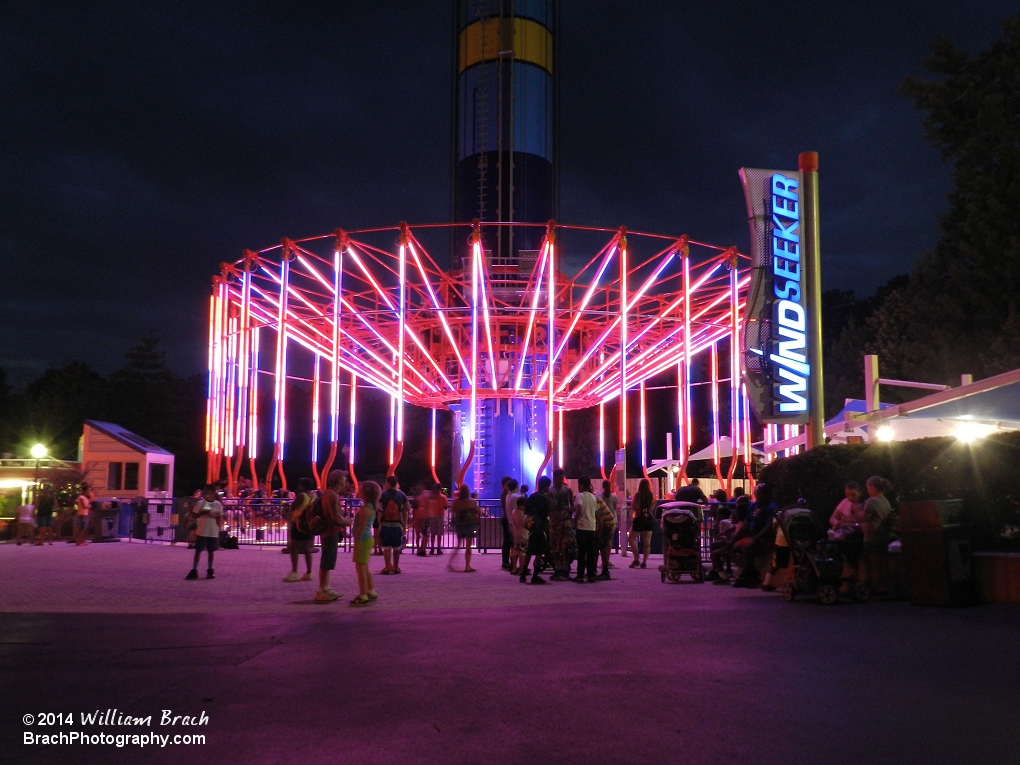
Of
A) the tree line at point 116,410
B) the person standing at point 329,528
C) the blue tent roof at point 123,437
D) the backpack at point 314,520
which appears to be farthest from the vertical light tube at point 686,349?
the tree line at point 116,410

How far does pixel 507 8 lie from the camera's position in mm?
30453

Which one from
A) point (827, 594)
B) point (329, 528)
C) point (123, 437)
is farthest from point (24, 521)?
point (827, 594)

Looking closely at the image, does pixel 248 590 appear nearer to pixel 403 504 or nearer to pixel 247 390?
pixel 403 504

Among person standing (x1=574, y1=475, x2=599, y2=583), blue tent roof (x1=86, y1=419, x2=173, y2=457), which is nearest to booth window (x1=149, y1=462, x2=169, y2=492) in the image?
blue tent roof (x1=86, y1=419, x2=173, y2=457)

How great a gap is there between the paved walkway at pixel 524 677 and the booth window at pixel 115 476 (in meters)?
29.0

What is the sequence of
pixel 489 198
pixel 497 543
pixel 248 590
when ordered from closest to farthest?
pixel 248 590 < pixel 497 543 < pixel 489 198

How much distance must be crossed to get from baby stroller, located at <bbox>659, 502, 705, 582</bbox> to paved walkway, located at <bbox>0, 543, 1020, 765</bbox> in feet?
7.62

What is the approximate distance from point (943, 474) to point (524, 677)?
7946 mm

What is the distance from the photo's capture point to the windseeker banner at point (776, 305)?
17375 mm

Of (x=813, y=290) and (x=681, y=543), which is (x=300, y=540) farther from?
(x=813, y=290)

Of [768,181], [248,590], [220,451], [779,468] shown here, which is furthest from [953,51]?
[248,590]

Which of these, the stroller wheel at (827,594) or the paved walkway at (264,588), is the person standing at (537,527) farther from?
the stroller wheel at (827,594)

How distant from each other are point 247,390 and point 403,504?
9454 millimetres

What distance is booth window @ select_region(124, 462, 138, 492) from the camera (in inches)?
1577
